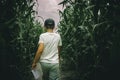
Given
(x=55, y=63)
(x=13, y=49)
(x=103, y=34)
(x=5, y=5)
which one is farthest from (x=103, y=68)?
(x=5, y=5)

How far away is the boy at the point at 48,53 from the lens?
17.9 ft

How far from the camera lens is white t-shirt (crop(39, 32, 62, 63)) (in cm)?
546

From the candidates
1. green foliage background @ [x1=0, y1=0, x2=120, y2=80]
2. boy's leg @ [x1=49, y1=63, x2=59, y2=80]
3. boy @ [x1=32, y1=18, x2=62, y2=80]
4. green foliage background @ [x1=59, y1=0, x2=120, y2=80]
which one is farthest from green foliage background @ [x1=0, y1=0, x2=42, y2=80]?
boy's leg @ [x1=49, y1=63, x2=59, y2=80]

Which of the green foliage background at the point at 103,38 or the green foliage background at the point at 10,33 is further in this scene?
the green foliage background at the point at 10,33

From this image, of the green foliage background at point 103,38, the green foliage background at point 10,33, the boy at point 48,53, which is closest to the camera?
the boy at point 48,53

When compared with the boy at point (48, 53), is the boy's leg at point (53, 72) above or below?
below

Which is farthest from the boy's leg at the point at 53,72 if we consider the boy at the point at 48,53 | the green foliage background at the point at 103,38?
the green foliage background at the point at 103,38

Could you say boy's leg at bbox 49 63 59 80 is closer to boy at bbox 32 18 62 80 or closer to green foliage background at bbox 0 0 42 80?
boy at bbox 32 18 62 80

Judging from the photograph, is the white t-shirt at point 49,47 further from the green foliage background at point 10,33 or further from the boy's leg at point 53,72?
the green foliage background at point 10,33

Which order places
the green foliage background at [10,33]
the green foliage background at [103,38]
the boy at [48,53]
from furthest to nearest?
1. the green foliage background at [10,33]
2. the green foliage background at [103,38]
3. the boy at [48,53]

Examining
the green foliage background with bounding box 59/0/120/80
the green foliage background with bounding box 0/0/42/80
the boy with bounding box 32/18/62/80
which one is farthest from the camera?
the green foliage background with bounding box 0/0/42/80

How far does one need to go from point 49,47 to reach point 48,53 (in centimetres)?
9

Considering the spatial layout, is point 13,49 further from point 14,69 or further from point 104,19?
point 104,19

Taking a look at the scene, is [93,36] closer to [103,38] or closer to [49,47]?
[103,38]
